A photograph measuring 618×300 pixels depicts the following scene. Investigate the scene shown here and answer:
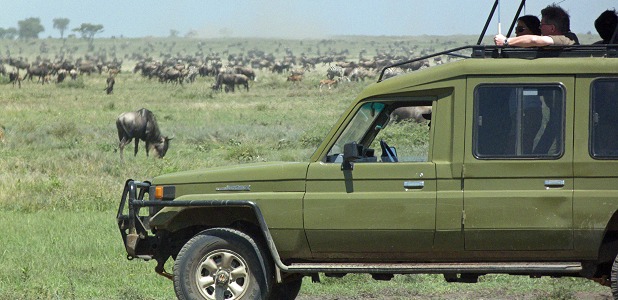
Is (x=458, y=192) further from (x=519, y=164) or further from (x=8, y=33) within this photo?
(x=8, y=33)

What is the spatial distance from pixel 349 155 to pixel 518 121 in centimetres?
116

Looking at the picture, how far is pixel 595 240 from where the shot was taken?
7496 mm

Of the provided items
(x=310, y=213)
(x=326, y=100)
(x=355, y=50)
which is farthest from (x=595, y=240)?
(x=355, y=50)

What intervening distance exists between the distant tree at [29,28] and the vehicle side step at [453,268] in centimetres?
17821

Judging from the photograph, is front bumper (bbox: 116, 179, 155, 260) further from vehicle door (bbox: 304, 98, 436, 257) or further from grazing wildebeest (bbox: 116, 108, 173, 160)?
grazing wildebeest (bbox: 116, 108, 173, 160)

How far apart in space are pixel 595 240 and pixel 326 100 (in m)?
39.1

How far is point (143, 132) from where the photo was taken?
26.7 m

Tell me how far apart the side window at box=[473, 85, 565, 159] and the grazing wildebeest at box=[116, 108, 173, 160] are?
19.0m

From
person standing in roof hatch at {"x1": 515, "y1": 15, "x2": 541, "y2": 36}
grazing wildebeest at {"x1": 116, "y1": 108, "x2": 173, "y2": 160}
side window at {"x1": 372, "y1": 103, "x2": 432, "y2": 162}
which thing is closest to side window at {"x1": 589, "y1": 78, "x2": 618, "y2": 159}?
person standing in roof hatch at {"x1": 515, "y1": 15, "x2": 541, "y2": 36}

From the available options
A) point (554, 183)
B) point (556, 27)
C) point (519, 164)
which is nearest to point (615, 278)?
point (554, 183)

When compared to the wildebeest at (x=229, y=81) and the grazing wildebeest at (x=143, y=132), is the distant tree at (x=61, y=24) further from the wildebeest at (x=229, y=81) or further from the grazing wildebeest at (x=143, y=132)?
the grazing wildebeest at (x=143, y=132)

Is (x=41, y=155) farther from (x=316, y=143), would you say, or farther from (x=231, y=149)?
(x=316, y=143)

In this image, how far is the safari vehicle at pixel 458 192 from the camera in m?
7.48

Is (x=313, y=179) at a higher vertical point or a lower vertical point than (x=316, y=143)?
higher
